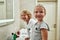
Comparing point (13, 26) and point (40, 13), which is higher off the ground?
point (40, 13)

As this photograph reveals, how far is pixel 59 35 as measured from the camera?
1.65 m

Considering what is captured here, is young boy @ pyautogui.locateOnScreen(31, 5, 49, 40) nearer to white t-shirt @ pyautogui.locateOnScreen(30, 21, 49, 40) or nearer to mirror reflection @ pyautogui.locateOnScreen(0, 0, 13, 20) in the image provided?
white t-shirt @ pyautogui.locateOnScreen(30, 21, 49, 40)

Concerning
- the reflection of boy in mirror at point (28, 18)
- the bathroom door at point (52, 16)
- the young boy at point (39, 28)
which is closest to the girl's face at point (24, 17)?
the reflection of boy in mirror at point (28, 18)

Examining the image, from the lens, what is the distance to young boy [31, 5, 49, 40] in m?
1.06

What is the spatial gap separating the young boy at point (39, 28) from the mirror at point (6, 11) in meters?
0.29

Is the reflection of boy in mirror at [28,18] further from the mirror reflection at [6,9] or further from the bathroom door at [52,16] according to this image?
the bathroom door at [52,16]

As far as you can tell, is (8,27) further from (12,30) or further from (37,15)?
(37,15)

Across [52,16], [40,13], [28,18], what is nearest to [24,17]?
[28,18]

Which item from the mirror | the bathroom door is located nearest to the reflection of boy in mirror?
the mirror

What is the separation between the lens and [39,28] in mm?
1073

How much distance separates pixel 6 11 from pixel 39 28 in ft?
1.36

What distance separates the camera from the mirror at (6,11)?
1.17 meters

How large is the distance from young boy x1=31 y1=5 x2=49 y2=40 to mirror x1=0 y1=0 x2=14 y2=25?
0.94 feet

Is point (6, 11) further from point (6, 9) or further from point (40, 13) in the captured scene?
point (40, 13)
